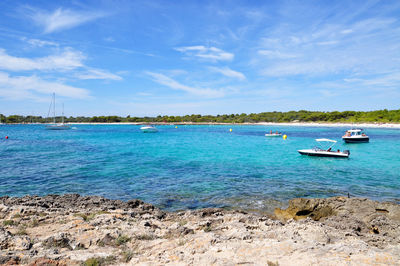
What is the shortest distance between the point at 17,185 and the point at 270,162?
22.5 m

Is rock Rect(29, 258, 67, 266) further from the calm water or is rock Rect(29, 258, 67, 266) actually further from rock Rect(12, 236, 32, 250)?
the calm water

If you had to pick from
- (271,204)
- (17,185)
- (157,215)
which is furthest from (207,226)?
(17,185)

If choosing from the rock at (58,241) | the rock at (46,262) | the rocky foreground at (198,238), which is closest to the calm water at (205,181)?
the rocky foreground at (198,238)

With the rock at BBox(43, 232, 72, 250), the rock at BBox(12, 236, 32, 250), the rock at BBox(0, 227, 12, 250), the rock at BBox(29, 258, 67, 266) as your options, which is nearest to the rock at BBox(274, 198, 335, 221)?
the rock at BBox(43, 232, 72, 250)

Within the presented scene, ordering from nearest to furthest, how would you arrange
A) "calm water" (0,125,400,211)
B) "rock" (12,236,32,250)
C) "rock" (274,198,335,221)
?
1. "rock" (12,236,32,250)
2. "rock" (274,198,335,221)
3. "calm water" (0,125,400,211)

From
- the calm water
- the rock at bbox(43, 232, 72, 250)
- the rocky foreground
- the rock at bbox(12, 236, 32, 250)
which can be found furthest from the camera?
the calm water

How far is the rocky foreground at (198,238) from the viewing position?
5555 mm

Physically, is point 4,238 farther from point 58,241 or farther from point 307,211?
point 307,211

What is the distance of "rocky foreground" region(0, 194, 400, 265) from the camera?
219 inches

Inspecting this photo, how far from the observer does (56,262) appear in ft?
17.7

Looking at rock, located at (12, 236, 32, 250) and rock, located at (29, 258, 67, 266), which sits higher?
rock, located at (29, 258, 67, 266)

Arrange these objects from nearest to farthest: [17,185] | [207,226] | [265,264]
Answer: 1. [265,264]
2. [207,226]
3. [17,185]

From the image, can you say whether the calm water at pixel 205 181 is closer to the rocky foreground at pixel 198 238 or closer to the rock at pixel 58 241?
the rocky foreground at pixel 198 238

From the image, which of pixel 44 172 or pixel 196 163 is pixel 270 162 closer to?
pixel 196 163
